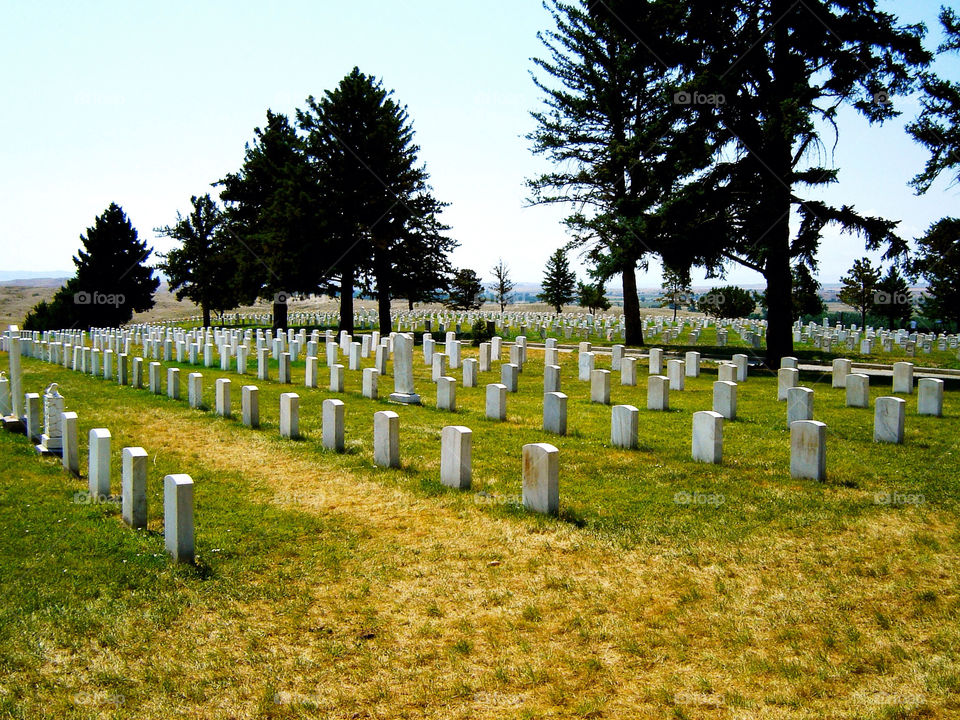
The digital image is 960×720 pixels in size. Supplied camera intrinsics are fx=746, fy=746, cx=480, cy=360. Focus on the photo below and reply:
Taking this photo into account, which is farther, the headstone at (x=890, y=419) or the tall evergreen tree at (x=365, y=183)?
the tall evergreen tree at (x=365, y=183)

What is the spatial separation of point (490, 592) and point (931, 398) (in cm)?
1097

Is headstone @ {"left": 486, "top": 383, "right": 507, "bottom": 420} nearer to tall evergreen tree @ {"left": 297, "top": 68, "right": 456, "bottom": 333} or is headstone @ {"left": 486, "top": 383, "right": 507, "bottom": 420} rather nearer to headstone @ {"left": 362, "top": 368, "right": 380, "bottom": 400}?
headstone @ {"left": 362, "top": 368, "right": 380, "bottom": 400}

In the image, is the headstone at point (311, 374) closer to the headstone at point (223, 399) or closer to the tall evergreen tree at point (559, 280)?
the headstone at point (223, 399)

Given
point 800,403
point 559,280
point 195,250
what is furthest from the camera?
point 559,280

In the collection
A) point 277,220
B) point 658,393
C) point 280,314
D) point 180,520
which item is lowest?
point 180,520

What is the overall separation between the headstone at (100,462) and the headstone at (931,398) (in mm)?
12861

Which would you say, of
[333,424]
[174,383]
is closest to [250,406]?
[333,424]

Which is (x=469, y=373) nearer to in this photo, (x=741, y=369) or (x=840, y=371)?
(x=741, y=369)

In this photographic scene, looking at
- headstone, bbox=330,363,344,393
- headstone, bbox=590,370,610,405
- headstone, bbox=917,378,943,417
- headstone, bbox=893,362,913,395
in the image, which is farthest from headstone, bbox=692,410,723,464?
headstone, bbox=330,363,344,393

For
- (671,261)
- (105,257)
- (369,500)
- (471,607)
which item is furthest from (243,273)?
(471,607)

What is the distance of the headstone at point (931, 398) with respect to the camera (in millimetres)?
13188

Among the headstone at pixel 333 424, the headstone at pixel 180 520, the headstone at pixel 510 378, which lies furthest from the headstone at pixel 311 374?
the headstone at pixel 180 520

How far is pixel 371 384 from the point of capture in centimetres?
1556

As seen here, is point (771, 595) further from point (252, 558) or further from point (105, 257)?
point (105, 257)
